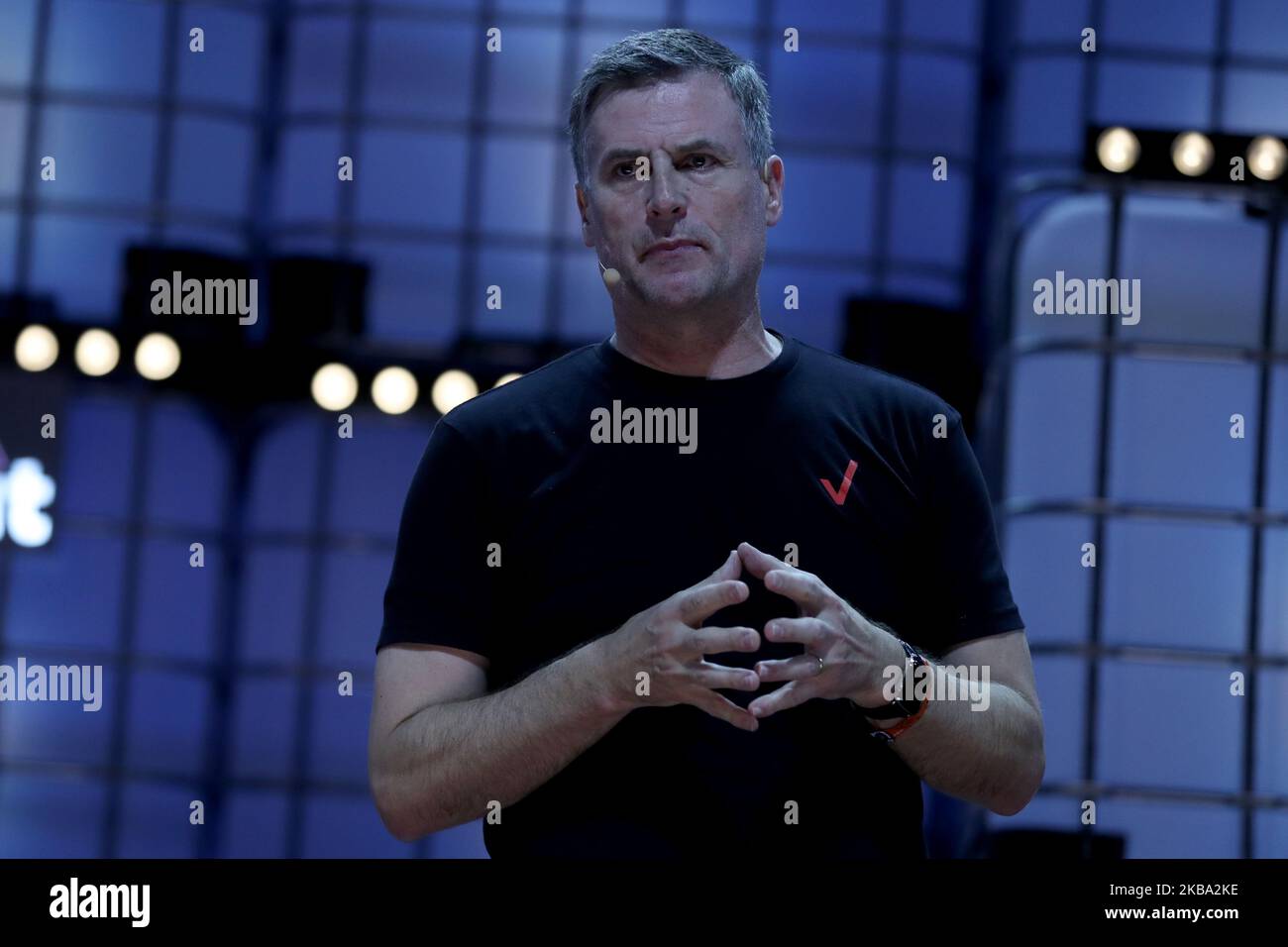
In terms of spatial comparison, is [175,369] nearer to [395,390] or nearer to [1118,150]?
[395,390]

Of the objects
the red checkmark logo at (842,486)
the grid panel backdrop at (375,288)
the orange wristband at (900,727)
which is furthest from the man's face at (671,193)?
the grid panel backdrop at (375,288)

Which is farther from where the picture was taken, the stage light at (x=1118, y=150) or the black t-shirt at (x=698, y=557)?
the stage light at (x=1118, y=150)

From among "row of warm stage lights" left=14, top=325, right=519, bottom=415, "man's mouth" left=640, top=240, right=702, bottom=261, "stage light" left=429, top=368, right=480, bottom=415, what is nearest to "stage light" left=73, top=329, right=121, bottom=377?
"row of warm stage lights" left=14, top=325, right=519, bottom=415

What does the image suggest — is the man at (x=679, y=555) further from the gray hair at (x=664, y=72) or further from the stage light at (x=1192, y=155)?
the stage light at (x=1192, y=155)

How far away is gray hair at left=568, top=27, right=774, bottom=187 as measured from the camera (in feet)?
5.45

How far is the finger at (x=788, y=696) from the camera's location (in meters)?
1.43

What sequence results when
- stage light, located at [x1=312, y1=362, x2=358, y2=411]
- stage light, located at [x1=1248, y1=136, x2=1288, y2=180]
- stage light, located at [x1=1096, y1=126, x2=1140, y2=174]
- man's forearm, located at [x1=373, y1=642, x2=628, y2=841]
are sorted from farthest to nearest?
stage light, located at [x1=312, y1=362, x2=358, y2=411], stage light, located at [x1=1096, y1=126, x2=1140, y2=174], stage light, located at [x1=1248, y1=136, x2=1288, y2=180], man's forearm, located at [x1=373, y1=642, x2=628, y2=841]

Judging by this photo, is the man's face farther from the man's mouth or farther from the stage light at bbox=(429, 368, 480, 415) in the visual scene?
the stage light at bbox=(429, 368, 480, 415)

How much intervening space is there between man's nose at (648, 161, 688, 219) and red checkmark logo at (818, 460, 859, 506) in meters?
0.35

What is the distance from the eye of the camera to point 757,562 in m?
1.43

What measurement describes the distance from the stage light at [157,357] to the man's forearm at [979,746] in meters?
2.79

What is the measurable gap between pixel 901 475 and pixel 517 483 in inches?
17.2

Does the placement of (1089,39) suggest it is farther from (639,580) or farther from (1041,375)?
(639,580)
